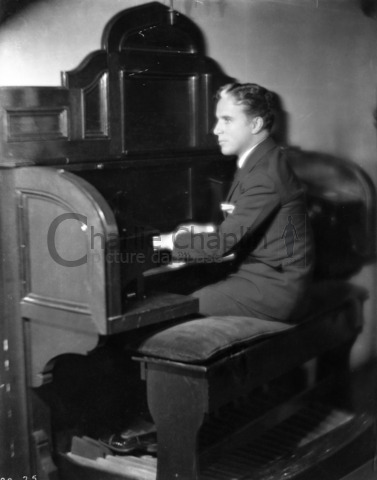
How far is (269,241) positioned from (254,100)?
0.59m

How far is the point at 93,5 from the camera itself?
2.96 metres

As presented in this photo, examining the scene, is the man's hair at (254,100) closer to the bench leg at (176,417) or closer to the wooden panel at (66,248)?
the wooden panel at (66,248)

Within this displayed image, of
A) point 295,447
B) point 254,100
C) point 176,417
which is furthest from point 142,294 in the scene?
point 295,447

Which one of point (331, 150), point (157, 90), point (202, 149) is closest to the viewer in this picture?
point (157, 90)

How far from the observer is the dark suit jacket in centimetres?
285

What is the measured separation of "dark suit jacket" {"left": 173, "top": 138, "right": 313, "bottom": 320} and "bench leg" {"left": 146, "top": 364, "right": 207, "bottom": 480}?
505 mm

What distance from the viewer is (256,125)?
3.04 metres

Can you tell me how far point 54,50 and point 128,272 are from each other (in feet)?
3.07

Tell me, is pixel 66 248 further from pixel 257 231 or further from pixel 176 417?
pixel 257 231

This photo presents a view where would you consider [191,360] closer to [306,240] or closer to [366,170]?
[306,240]

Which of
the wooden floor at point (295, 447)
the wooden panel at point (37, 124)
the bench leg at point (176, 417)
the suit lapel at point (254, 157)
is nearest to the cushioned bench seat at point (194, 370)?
the bench leg at point (176, 417)

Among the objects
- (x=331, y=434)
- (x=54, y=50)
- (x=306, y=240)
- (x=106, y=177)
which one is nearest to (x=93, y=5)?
(x=54, y=50)

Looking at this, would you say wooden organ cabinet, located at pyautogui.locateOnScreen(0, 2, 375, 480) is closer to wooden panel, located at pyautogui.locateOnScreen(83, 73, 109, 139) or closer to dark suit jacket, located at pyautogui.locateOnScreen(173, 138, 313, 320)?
wooden panel, located at pyautogui.locateOnScreen(83, 73, 109, 139)

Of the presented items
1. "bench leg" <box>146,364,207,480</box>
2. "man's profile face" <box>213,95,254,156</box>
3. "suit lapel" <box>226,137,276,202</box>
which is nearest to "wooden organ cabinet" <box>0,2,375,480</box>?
"bench leg" <box>146,364,207,480</box>
